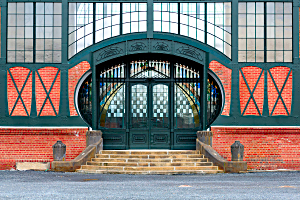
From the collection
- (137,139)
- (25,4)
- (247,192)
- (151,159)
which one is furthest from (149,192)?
(25,4)

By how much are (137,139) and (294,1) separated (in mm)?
7617

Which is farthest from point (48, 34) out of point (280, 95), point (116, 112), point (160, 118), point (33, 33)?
point (280, 95)

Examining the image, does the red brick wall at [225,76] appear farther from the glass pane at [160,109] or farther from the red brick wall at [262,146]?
the glass pane at [160,109]

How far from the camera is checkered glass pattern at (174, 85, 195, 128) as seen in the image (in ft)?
59.7

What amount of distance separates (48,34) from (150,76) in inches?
159

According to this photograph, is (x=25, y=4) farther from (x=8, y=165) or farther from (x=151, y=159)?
(x=151, y=159)

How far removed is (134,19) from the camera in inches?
709

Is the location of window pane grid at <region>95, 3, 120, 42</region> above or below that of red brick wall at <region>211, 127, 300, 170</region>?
above

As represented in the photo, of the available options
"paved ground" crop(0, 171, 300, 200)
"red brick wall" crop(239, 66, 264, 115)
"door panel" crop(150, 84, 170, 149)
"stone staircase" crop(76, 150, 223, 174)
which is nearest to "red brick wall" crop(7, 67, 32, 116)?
"paved ground" crop(0, 171, 300, 200)

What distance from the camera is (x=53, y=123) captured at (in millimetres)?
17641

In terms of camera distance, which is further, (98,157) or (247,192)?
(98,157)

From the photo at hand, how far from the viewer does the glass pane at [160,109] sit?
18.1 meters

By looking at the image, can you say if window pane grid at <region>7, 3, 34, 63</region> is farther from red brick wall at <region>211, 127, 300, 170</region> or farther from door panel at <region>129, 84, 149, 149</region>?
red brick wall at <region>211, 127, 300, 170</region>

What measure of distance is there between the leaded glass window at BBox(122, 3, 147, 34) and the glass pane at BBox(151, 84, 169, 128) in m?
2.24
